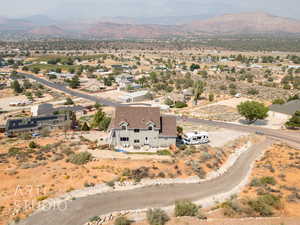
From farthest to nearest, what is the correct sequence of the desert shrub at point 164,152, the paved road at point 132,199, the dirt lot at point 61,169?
the desert shrub at point 164,152 → the dirt lot at point 61,169 → the paved road at point 132,199

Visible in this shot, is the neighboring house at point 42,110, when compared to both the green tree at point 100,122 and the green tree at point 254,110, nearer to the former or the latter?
the green tree at point 100,122

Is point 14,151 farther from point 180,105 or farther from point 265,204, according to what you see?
point 180,105

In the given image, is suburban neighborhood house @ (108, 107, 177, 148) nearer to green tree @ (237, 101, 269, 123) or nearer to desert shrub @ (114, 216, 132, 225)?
desert shrub @ (114, 216, 132, 225)

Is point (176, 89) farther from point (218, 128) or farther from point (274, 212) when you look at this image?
point (274, 212)

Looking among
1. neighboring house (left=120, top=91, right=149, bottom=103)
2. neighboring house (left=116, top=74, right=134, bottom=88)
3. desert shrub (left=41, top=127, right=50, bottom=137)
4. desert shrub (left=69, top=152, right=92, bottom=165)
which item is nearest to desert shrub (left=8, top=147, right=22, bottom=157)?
desert shrub (left=69, top=152, right=92, bottom=165)

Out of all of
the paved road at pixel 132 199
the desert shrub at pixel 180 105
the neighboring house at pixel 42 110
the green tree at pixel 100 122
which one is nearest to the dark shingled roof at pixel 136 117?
the green tree at pixel 100 122

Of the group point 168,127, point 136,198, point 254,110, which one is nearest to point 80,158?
point 136,198
